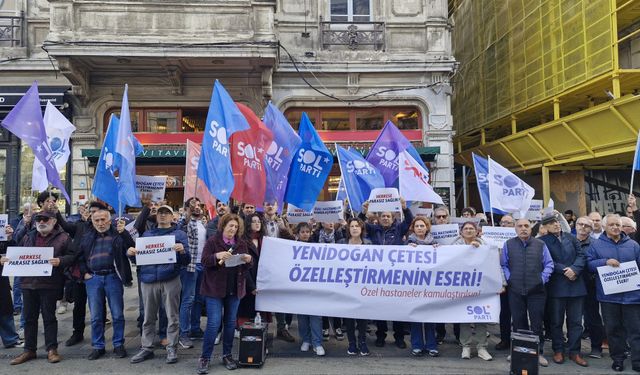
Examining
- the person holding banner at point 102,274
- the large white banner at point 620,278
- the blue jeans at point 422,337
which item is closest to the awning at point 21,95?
the person holding banner at point 102,274

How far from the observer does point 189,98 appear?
13.5 metres

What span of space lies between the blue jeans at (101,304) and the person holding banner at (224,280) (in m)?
1.30

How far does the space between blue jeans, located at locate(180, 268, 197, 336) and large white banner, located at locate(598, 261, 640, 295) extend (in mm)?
5259

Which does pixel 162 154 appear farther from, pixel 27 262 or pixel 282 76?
pixel 27 262

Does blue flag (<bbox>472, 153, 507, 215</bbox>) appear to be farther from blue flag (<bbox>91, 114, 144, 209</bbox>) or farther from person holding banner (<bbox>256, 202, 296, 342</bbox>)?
blue flag (<bbox>91, 114, 144, 209</bbox>)

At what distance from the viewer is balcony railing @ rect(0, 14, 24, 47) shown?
12.9 meters

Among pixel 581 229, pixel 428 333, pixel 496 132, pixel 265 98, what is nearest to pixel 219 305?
pixel 428 333

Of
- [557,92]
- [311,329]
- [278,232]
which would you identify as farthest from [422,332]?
[557,92]

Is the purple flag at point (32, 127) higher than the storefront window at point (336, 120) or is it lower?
lower

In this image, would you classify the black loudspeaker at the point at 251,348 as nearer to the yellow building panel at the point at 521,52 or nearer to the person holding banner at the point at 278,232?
the person holding banner at the point at 278,232

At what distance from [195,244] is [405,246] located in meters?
2.92

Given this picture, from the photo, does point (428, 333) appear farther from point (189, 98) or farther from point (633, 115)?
point (189, 98)

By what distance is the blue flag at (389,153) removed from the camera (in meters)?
Answer: 8.80

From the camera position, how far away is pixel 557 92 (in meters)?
13.8
